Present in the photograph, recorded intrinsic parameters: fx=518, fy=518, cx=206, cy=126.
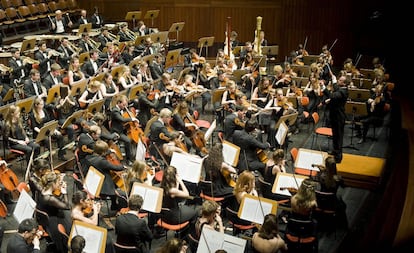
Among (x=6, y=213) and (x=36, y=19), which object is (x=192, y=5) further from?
(x=6, y=213)

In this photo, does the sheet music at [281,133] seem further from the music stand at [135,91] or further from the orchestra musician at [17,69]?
the orchestra musician at [17,69]

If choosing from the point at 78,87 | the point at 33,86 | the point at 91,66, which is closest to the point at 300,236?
the point at 78,87

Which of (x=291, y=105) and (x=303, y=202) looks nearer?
(x=303, y=202)

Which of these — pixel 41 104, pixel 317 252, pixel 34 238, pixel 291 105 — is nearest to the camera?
pixel 34 238

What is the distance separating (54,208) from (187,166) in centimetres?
197

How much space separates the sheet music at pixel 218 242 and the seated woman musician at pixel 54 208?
6.65 ft

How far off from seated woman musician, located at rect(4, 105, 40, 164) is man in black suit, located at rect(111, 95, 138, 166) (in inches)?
62.3

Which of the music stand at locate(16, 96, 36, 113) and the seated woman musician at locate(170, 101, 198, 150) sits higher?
the music stand at locate(16, 96, 36, 113)

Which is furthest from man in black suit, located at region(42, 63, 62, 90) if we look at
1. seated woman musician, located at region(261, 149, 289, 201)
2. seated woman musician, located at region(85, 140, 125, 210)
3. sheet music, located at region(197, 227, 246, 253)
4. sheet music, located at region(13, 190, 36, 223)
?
sheet music, located at region(197, 227, 246, 253)

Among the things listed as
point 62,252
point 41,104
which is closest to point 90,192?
point 62,252

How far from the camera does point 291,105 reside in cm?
1141

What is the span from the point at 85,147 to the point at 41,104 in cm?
220

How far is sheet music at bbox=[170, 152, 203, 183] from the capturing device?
759 cm

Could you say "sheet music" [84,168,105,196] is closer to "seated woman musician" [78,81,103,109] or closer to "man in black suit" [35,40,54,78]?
"seated woman musician" [78,81,103,109]
